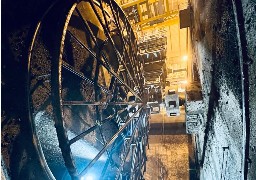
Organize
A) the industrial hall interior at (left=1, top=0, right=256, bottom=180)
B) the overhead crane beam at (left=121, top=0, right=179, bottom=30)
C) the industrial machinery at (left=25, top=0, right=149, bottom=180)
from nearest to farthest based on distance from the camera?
1. the industrial hall interior at (left=1, top=0, right=256, bottom=180)
2. the industrial machinery at (left=25, top=0, right=149, bottom=180)
3. the overhead crane beam at (left=121, top=0, right=179, bottom=30)

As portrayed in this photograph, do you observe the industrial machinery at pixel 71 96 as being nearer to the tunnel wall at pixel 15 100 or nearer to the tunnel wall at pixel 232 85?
the tunnel wall at pixel 15 100

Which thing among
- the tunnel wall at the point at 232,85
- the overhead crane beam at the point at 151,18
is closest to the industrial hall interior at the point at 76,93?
the tunnel wall at the point at 232,85

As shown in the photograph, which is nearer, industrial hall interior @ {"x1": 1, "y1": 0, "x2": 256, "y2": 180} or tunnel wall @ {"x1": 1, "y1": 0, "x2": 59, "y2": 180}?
industrial hall interior @ {"x1": 1, "y1": 0, "x2": 256, "y2": 180}

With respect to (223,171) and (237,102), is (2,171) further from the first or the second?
(223,171)

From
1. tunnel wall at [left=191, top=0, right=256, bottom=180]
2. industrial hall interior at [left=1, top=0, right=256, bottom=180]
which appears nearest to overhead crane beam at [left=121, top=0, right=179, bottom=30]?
industrial hall interior at [left=1, top=0, right=256, bottom=180]

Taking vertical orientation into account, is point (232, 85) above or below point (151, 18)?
below

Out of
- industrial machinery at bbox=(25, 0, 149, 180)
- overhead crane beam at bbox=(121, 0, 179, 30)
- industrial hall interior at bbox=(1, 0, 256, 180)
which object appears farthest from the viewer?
overhead crane beam at bbox=(121, 0, 179, 30)

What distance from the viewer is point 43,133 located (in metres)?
2.93

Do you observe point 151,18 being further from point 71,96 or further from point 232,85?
point 232,85

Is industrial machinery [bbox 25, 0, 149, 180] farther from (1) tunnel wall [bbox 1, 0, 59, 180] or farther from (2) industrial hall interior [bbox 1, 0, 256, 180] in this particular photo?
(1) tunnel wall [bbox 1, 0, 59, 180]

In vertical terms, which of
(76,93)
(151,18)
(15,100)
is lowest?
(15,100)

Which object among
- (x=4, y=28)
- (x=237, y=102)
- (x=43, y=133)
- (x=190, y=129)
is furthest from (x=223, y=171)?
(x=4, y=28)

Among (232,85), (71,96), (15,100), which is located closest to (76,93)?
(71,96)

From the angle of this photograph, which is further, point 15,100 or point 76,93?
point 76,93
